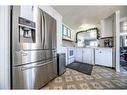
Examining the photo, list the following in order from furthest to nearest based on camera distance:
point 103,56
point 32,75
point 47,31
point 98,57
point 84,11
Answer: point 98,57
point 103,56
point 84,11
point 47,31
point 32,75

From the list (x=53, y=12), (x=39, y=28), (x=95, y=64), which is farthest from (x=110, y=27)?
(x=39, y=28)

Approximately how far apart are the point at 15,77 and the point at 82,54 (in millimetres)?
5440

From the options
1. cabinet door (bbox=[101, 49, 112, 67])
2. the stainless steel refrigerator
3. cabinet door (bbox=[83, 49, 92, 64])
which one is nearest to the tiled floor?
the stainless steel refrigerator

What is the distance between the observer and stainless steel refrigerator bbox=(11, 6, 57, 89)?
1.88 m

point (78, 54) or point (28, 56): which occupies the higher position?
point (28, 56)

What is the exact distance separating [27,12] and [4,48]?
3.04ft

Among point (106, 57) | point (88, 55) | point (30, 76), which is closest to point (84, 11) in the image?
point (106, 57)

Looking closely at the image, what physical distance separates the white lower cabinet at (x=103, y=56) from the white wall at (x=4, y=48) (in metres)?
4.50

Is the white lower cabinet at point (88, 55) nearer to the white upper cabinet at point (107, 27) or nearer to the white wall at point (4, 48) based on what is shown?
the white upper cabinet at point (107, 27)

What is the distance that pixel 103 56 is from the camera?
5.61 metres

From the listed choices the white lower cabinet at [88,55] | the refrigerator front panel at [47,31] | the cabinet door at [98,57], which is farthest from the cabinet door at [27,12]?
the white lower cabinet at [88,55]

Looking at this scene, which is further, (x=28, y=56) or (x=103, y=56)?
(x=103, y=56)

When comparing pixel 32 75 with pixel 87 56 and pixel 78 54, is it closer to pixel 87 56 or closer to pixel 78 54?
pixel 87 56

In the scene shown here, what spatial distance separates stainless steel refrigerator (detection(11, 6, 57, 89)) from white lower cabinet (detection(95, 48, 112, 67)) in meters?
3.00
